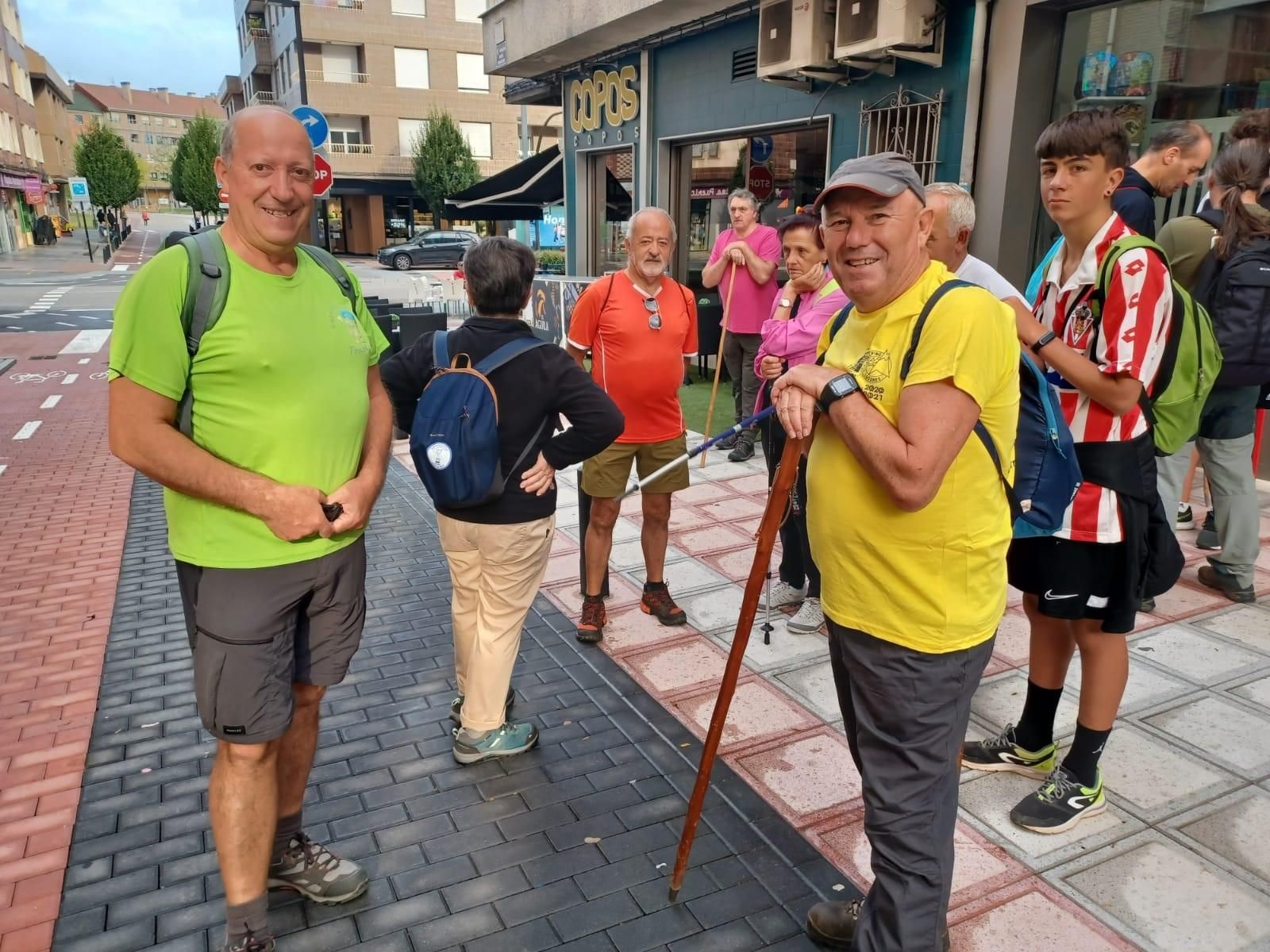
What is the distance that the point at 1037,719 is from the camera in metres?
2.96

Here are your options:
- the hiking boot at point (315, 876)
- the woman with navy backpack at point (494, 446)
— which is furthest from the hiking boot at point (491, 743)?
the hiking boot at point (315, 876)

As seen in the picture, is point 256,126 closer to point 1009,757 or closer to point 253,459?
point 253,459

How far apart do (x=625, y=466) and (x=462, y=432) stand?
4.58 ft

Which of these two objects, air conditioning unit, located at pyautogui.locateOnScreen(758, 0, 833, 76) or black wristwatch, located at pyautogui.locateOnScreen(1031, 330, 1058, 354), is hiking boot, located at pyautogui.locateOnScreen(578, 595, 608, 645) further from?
air conditioning unit, located at pyautogui.locateOnScreen(758, 0, 833, 76)

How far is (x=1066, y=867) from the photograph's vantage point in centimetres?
260

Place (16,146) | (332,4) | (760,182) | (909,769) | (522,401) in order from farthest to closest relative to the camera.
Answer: (16,146)
(332,4)
(760,182)
(522,401)
(909,769)

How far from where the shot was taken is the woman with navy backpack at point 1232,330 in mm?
3855

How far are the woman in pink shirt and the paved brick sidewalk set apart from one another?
1053 millimetres

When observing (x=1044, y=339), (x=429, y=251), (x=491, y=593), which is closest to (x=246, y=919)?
(x=491, y=593)

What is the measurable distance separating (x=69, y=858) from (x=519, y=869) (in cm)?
137

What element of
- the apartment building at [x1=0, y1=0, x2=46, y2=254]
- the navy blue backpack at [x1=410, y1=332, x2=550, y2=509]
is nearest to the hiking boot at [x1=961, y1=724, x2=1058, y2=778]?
the navy blue backpack at [x1=410, y1=332, x2=550, y2=509]

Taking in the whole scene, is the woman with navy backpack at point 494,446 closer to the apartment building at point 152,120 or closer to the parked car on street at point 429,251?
the parked car on street at point 429,251

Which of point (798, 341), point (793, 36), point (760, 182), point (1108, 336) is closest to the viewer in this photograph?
point (1108, 336)

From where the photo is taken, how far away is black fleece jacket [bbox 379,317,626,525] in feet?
9.61
